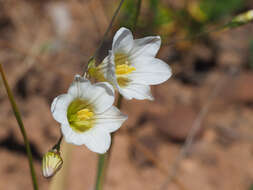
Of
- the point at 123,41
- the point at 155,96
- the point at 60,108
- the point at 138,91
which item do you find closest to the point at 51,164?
the point at 60,108

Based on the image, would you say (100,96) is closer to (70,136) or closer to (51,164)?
(70,136)

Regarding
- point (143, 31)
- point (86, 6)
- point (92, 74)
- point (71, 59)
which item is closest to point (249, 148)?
point (143, 31)

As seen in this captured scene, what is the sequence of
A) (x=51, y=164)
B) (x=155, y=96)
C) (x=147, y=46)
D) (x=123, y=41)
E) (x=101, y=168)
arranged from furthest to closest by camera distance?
(x=155, y=96)
(x=101, y=168)
(x=147, y=46)
(x=123, y=41)
(x=51, y=164)

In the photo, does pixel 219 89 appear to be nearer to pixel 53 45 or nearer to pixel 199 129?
pixel 199 129

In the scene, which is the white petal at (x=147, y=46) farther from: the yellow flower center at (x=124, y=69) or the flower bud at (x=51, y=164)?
the flower bud at (x=51, y=164)

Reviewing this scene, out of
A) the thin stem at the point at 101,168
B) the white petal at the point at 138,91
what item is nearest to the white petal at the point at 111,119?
the white petal at the point at 138,91
